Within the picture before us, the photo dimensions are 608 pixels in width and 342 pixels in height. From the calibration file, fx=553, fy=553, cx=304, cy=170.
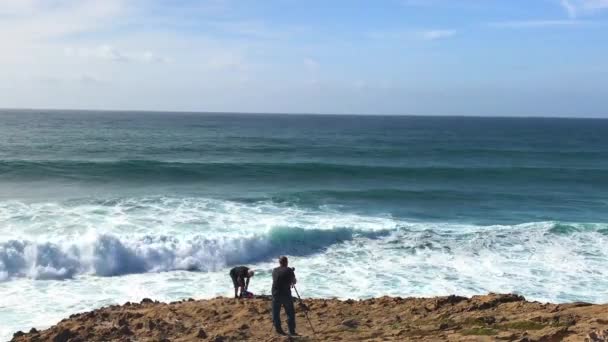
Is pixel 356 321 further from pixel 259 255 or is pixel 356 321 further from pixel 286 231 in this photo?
pixel 286 231

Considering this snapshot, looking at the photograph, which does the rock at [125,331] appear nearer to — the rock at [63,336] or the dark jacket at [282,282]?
the rock at [63,336]

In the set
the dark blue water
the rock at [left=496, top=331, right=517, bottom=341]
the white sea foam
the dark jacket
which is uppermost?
the dark jacket

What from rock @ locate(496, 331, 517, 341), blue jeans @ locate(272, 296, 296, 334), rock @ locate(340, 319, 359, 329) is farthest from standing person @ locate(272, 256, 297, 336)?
rock @ locate(496, 331, 517, 341)

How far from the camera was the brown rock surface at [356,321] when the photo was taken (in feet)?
26.7

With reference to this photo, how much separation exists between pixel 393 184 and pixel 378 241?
1466 centimetres

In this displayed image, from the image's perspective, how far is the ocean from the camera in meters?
15.2

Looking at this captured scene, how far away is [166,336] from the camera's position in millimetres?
9258

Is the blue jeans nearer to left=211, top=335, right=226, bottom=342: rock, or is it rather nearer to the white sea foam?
left=211, top=335, right=226, bottom=342: rock

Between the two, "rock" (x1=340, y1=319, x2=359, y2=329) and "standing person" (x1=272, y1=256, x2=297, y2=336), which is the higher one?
"standing person" (x1=272, y1=256, x2=297, y2=336)

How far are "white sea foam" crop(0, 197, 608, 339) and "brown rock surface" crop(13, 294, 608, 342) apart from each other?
3003 millimetres

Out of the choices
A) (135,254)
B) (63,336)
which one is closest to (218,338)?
(63,336)

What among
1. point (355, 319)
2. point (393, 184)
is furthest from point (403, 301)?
point (393, 184)

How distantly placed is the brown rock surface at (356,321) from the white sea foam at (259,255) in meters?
3.00

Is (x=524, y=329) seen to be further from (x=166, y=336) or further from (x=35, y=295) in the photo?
(x=35, y=295)
